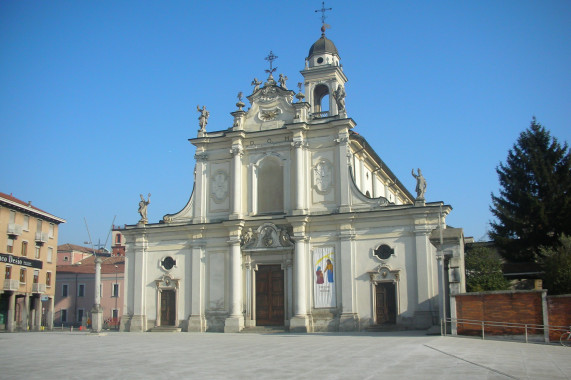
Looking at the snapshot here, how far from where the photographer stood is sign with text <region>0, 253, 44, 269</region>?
46700 millimetres

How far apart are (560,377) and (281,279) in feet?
79.2

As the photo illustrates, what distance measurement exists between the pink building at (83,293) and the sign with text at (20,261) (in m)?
10.8

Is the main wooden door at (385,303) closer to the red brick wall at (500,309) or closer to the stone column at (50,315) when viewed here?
the red brick wall at (500,309)

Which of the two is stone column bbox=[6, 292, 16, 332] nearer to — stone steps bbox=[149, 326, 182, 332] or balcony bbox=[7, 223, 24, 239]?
balcony bbox=[7, 223, 24, 239]

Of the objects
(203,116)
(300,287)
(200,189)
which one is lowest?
(300,287)

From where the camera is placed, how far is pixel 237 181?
3653 cm

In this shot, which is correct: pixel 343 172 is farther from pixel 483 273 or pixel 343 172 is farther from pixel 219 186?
pixel 483 273

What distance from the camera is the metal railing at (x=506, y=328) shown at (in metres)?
21.0

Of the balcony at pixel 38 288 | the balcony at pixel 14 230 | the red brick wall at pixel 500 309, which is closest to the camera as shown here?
the red brick wall at pixel 500 309

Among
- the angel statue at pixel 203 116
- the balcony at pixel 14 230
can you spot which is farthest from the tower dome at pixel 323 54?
the balcony at pixel 14 230

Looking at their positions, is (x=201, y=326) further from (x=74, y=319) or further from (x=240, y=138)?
(x=74, y=319)

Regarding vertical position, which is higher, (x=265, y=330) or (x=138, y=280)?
(x=138, y=280)

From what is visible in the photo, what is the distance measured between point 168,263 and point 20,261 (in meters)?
19.4

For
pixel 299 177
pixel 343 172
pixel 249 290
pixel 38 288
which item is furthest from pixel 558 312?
pixel 38 288
